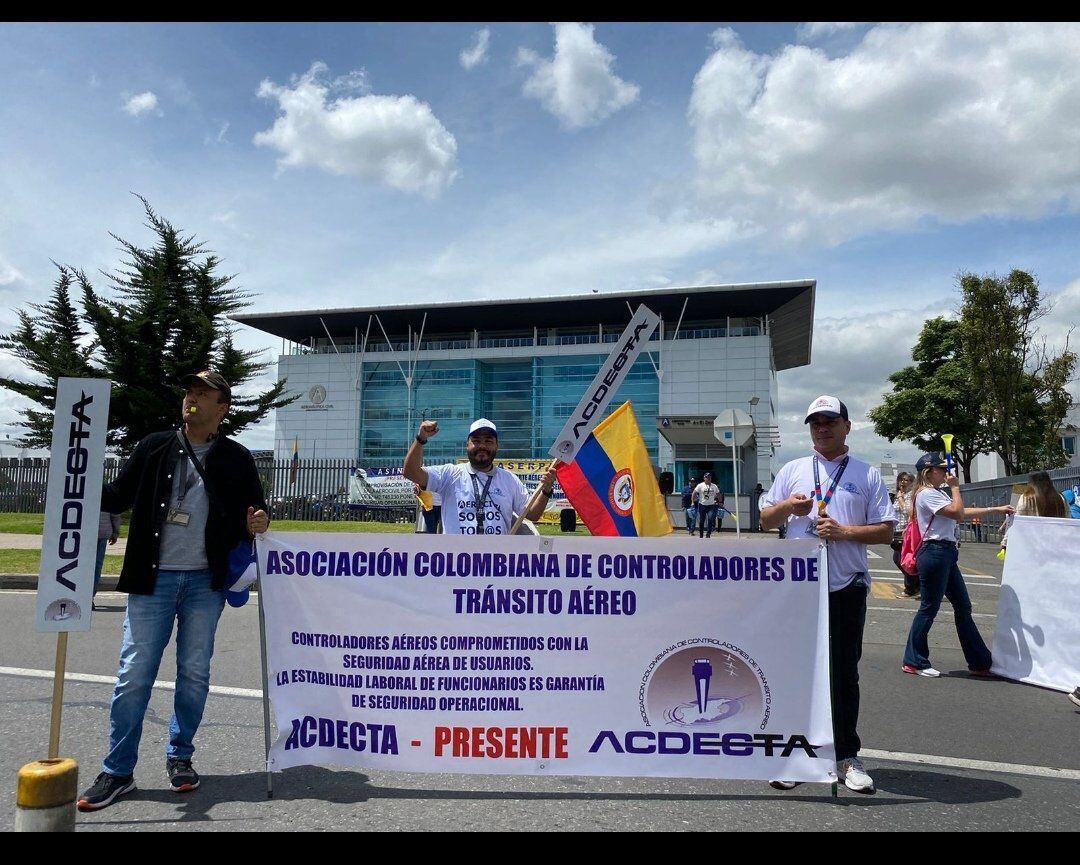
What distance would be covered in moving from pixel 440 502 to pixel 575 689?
215 cm

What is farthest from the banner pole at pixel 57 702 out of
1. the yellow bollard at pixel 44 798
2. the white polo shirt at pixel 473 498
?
the white polo shirt at pixel 473 498

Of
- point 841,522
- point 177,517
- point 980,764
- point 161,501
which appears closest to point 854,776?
point 980,764

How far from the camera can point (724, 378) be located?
5278 centimetres

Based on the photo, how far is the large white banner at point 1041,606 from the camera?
20.4 feet

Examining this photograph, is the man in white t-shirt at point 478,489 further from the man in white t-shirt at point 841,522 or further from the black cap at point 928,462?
the black cap at point 928,462

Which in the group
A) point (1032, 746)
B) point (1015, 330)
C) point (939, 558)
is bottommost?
point (1032, 746)

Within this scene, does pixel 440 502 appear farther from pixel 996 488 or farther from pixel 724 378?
pixel 724 378

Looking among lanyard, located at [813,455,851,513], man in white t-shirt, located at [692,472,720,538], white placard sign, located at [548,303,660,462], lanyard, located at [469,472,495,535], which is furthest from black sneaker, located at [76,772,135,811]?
man in white t-shirt, located at [692,472,720,538]

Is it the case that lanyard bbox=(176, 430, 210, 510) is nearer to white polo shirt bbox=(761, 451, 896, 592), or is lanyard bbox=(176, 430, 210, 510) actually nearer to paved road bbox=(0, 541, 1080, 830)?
paved road bbox=(0, 541, 1080, 830)

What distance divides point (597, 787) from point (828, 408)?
2.27m

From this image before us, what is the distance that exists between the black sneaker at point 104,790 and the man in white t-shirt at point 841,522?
306cm

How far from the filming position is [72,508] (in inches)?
134
